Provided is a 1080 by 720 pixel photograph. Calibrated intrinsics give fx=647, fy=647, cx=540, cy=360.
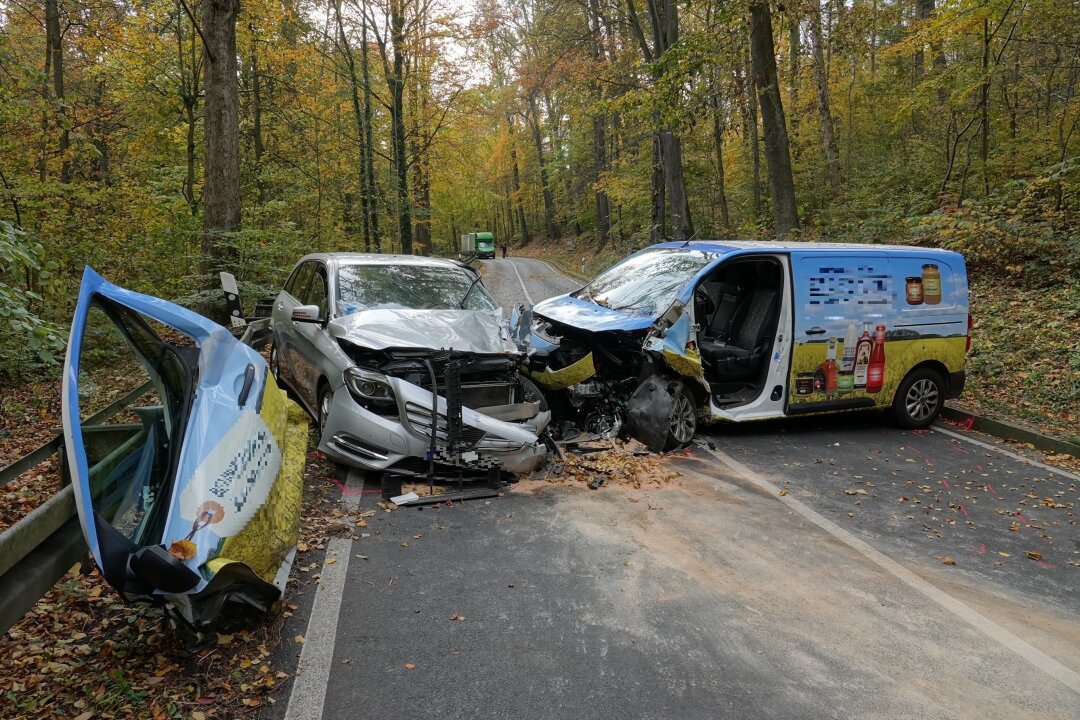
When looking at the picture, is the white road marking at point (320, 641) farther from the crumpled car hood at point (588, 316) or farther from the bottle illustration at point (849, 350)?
the bottle illustration at point (849, 350)

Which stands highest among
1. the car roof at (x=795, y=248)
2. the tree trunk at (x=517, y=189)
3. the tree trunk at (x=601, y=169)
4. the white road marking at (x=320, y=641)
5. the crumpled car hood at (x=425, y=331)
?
the tree trunk at (x=517, y=189)

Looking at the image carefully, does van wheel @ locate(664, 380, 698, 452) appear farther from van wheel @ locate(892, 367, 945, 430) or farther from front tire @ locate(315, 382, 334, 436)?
front tire @ locate(315, 382, 334, 436)

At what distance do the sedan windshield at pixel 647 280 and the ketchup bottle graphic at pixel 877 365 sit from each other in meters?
2.20

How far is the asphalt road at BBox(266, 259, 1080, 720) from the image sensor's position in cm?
290

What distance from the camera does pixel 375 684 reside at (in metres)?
2.89

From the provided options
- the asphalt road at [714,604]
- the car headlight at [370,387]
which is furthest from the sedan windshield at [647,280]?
the car headlight at [370,387]

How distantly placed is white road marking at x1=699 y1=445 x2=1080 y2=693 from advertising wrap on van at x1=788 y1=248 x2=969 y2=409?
1.91 metres

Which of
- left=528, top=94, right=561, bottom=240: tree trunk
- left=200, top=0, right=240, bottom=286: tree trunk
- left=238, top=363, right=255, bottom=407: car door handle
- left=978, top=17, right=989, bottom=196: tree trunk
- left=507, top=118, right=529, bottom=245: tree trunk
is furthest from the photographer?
left=507, top=118, right=529, bottom=245: tree trunk

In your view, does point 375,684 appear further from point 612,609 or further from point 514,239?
point 514,239

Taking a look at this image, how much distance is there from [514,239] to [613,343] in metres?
63.8

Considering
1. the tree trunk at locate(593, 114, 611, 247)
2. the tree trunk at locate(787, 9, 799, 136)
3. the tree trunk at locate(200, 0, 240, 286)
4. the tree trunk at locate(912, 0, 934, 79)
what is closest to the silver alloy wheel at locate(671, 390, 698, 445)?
the tree trunk at locate(200, 0, 240, 286)

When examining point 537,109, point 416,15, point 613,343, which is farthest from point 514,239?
point 613,343

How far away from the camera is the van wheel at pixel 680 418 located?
257 inches

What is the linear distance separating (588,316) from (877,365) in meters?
3.41
